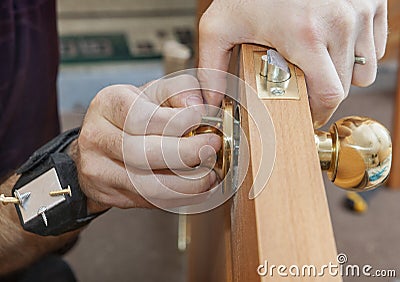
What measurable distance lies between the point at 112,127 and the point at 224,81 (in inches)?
4.3

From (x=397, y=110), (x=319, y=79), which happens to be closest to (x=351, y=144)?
(x=319, y=79)

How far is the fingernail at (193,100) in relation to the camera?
55 centimetres

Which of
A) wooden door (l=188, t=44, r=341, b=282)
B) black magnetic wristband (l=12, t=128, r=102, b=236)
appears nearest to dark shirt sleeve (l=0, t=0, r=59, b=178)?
black magnetic wristband (l=12, t=128, r=102, b=236)

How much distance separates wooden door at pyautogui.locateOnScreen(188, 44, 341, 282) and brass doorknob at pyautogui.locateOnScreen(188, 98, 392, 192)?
36 mm

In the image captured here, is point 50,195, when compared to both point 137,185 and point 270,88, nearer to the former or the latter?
point 137,185

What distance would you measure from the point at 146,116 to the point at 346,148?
0.54ft


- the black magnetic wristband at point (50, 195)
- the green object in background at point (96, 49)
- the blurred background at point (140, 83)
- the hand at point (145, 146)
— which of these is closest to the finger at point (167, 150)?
the hand at point (145, 146)

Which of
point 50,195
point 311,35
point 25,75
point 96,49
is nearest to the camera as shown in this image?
point 311,35

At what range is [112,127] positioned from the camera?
0.57m

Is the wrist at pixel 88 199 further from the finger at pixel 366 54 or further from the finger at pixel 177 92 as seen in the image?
the finger at pixel 366 54

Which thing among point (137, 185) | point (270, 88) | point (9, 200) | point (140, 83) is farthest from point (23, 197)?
point (140, 83)

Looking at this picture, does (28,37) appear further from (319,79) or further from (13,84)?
(319,79)

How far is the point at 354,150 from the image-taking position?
0.50m

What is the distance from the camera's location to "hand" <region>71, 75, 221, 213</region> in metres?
0.51
